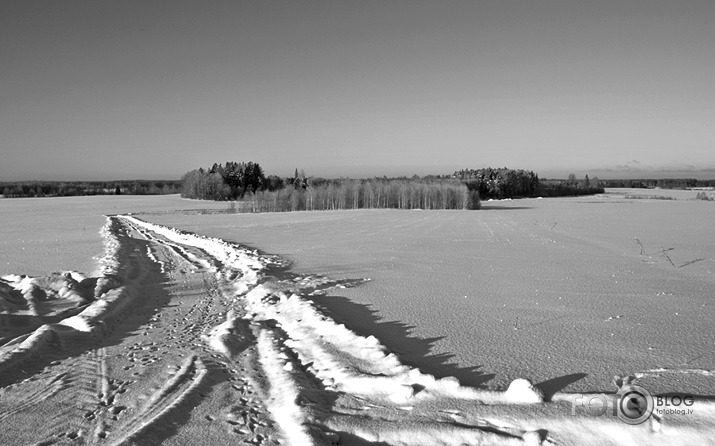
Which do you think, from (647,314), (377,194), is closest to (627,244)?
(647,314)

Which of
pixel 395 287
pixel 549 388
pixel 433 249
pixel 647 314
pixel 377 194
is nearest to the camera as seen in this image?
pixel 549 388

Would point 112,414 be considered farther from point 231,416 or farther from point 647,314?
point 647,314

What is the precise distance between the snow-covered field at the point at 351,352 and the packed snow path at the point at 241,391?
0.02 metres

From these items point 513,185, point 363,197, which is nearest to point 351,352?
point 363,197

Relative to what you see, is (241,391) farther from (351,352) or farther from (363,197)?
(363,197)

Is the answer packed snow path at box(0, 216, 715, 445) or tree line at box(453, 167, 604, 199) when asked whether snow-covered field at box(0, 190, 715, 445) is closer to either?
packed snow path at box(0, 216, 715, 445)

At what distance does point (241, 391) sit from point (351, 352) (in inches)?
55.9

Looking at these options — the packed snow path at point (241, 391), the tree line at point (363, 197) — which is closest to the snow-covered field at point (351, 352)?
the packed snow path at point (241, 391)

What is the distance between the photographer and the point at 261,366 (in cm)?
498

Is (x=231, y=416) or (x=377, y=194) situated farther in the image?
(x=377, y=194)

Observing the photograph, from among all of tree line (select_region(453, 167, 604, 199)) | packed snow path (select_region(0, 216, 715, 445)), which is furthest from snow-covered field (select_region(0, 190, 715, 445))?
tree line (select_region(453, 167, 604, 199))

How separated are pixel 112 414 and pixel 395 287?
589 centimetres

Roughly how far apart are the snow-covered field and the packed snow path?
0.7 inches

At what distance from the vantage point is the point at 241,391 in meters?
4.31
